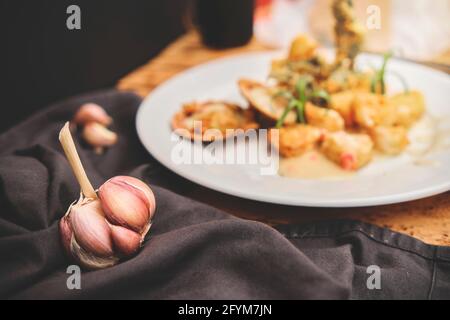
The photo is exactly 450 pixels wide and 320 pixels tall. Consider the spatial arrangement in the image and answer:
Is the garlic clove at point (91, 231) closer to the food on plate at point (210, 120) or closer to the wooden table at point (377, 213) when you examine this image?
the wooden table at point (377, 213)

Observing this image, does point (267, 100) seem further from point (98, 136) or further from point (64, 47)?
point (64, 47)

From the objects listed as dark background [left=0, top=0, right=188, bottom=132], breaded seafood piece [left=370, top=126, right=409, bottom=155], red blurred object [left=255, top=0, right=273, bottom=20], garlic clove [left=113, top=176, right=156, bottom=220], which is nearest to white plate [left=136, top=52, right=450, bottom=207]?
breaded seafood piece [left=370, top=126, right=409, bottom=155]

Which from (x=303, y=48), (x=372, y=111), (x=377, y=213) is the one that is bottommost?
(x=377, y=213)

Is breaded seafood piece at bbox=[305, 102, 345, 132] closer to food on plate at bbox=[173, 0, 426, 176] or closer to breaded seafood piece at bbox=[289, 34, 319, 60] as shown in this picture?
food on plate at bbox=[173, 0, 426, 176]

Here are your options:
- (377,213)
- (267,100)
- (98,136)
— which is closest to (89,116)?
(98,136)

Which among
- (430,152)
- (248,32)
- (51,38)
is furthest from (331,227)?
(248,32)

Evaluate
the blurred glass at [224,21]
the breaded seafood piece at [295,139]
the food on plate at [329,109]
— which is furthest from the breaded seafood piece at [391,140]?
the blurred glass at [224,21]

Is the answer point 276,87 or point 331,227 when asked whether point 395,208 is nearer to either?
point 331,227
